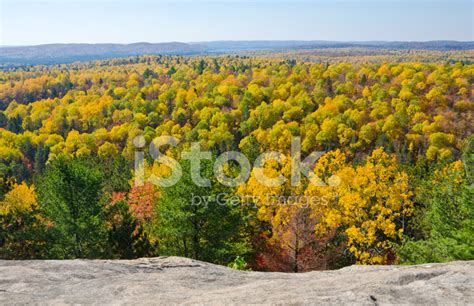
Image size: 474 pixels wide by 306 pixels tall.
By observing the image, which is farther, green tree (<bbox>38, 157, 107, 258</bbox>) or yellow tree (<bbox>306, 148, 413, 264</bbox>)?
yellow tree (<bbox>306, 148, 413, 264</bbox>)

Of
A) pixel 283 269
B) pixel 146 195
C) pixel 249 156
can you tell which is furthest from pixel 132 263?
pixel 249 156

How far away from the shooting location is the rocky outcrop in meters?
7.29

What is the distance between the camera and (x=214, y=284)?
9.59 metres

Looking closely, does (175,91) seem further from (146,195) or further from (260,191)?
(260,191)

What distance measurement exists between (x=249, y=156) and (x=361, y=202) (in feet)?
77.4

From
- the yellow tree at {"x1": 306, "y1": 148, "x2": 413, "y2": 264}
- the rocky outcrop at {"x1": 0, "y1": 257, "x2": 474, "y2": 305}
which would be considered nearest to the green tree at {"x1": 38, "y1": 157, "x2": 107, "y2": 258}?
the rocky outcrop at {"x1": 0, "y1": 257, "x2": 474, "y2": 305}

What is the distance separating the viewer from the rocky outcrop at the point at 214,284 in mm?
7285

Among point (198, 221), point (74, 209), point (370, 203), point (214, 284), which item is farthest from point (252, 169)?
point (214, 284)

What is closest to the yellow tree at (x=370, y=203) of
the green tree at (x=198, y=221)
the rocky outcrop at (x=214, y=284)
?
the green tree at (x=198, y=221)
